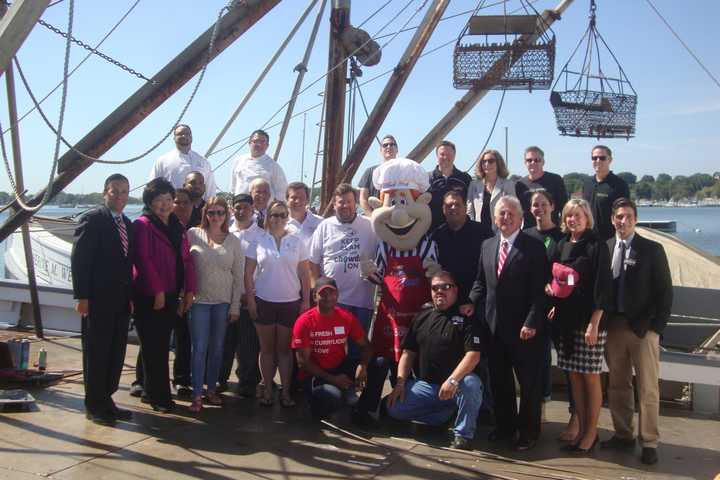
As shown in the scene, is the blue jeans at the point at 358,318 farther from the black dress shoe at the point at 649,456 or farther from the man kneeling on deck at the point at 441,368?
the black dress shoe at the point at 649,456

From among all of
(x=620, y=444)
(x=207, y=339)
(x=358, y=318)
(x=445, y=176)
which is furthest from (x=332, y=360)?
(x=620, y=444)

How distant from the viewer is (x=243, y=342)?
5.94 metres

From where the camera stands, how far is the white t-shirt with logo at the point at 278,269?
5.35 meters

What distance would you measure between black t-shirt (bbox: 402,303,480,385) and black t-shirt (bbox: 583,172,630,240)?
1644 mm

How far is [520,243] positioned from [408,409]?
4.41 ft

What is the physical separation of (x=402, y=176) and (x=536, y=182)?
3.79 feet

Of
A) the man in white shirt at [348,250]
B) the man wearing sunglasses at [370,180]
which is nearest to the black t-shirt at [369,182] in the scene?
the man wearing sunglasses at [370,180]

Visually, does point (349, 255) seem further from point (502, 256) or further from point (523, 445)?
point (523, 445)

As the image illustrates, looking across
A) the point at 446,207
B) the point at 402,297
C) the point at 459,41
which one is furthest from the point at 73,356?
the point at 459,41

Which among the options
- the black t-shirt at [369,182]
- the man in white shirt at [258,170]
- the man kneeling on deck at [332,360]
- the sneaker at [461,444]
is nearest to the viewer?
the sneaker at [461,444]

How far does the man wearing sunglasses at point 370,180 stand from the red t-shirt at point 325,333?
0.99m

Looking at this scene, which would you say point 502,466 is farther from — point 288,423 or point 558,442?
point 288,423

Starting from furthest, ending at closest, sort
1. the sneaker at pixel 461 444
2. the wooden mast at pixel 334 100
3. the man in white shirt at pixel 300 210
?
the wooden mast at pixel 334 100 < the man in white shirt at pixel 300 210 < the sneaker at pixel 461 444

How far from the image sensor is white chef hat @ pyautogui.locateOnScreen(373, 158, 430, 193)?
17.4 feet
